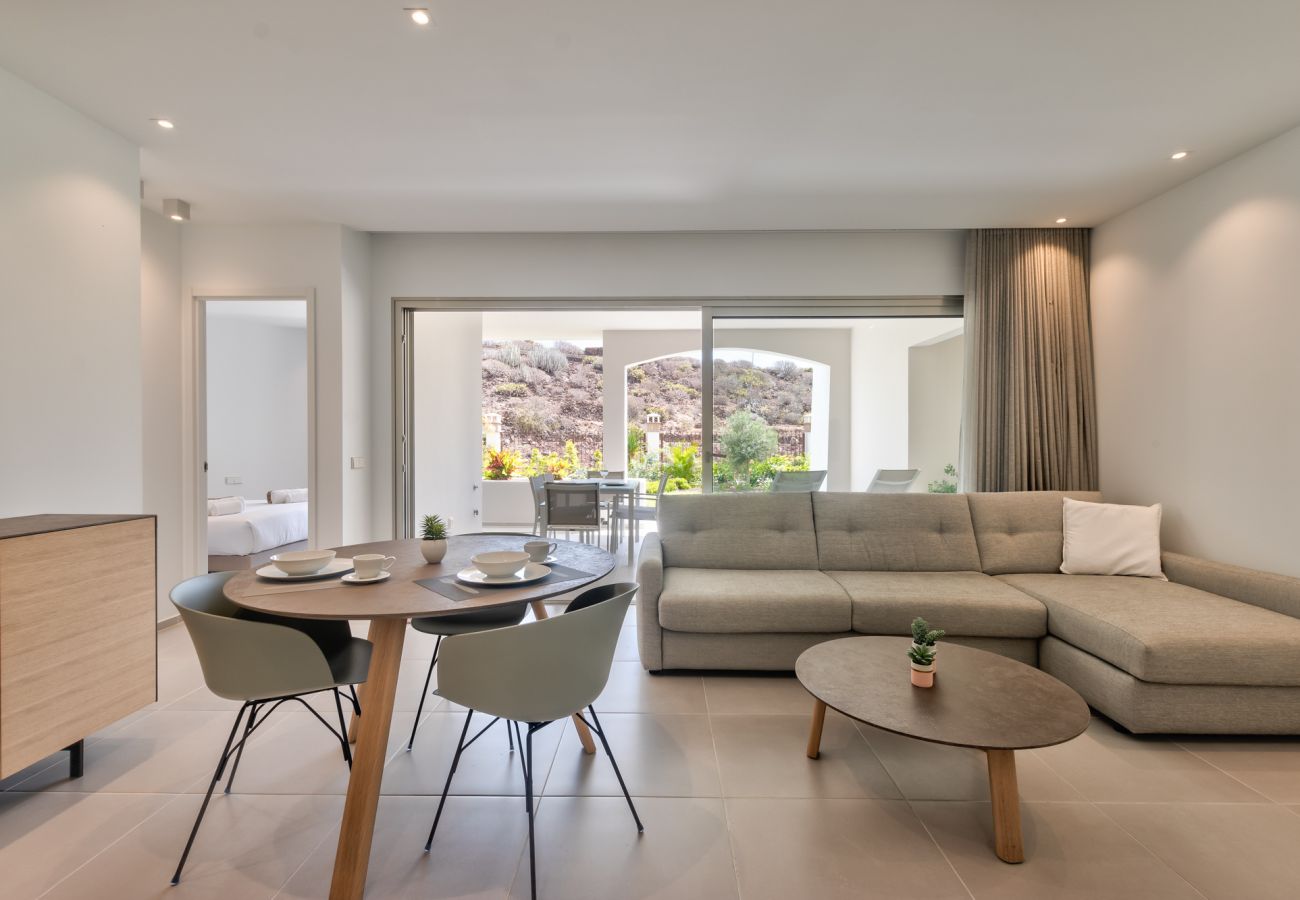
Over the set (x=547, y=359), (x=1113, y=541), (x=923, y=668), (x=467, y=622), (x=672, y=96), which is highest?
(x=547, y=359)

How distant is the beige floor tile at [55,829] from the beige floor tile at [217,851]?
0.06m

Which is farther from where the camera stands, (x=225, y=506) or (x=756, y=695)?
(x=225, y=506)

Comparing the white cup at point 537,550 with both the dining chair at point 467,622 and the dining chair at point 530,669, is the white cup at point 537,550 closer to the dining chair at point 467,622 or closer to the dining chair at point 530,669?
the dining chair at point 467,622

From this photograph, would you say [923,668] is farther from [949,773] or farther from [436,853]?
[436,853]

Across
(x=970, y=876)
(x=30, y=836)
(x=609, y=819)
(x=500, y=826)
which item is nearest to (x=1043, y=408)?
(x=970, y=876)

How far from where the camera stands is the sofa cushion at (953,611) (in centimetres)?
290

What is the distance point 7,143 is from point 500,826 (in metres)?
3.18

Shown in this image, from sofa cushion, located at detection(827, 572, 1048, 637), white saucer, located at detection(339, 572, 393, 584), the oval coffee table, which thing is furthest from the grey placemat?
sofa cushion, located at detection(827, 572, 1048, 637)

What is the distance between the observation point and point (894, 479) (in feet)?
14.0

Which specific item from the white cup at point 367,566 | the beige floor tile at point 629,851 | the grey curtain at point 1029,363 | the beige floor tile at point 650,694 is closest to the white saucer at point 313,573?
the white cup at point 367,566

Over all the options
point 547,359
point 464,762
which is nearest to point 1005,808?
point 464,762

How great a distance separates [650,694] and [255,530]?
3.73 metres

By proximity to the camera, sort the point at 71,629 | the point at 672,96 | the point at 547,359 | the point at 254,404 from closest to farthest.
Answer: the point at 71,629
the point at 672,96
the point at 254,404
the point at 547,359

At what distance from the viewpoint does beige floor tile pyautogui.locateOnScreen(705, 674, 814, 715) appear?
105 inches
